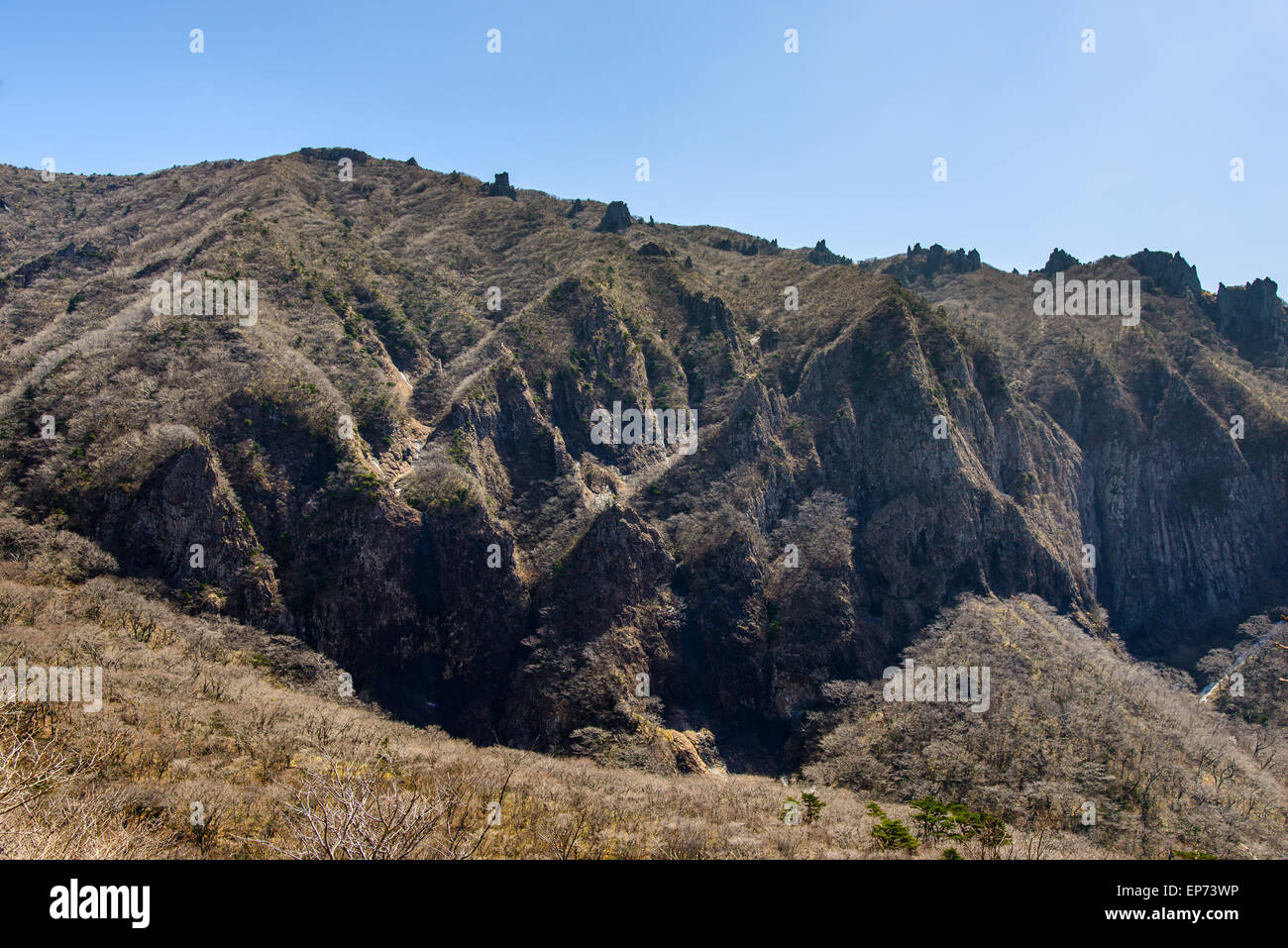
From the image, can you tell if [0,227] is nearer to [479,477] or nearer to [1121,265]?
[479,477]

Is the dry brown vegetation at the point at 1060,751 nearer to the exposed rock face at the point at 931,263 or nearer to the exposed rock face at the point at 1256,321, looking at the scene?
the exposed rock face at the point at 1256,321

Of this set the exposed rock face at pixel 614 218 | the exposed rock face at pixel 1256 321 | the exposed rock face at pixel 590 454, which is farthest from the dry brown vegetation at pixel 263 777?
the exposed rock face at pixel 1256 321

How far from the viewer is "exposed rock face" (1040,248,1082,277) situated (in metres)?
132

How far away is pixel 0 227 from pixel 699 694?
392 feet

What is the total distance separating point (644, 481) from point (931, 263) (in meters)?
108

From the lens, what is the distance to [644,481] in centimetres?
7200

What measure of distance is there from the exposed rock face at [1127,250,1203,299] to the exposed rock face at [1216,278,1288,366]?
245 inches

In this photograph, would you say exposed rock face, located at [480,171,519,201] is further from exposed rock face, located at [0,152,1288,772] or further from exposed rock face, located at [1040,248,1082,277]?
exposed rock face, located at [1040,248,1082,277]

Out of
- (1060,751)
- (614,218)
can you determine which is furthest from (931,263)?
(1060,751)

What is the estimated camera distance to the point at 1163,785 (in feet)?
140

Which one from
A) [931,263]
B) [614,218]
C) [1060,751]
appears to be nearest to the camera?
[1060,751]

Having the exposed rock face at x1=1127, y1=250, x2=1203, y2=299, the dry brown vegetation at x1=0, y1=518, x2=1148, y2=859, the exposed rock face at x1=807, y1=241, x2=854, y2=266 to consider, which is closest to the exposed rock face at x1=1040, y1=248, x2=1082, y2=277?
the exposed rock face at x1=1127, y1=250, x2=1203, y2=299

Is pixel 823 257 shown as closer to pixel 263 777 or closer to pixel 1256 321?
pixel 1256 321
